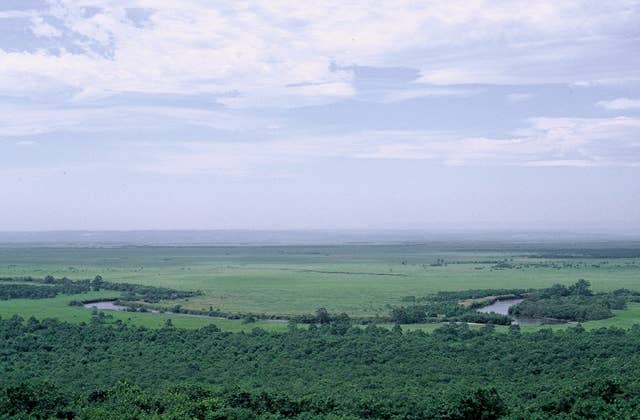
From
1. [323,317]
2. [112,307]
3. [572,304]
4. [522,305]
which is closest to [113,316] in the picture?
[112,307]

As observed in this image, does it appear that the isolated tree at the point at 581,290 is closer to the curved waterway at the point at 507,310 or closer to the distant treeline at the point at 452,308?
the distant treeline at the point at 452,308

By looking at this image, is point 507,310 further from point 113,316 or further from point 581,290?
point 113,316

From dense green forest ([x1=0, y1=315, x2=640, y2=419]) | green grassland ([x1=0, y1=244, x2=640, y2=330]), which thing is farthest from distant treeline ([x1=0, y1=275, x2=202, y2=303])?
dense green forest ([x1=0, y1=315, x2=640, y2=419])

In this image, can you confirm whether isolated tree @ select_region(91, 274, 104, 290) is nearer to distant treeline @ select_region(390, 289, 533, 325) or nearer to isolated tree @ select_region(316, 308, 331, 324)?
isolated tree @ select_region(316, 308, 331, 324)

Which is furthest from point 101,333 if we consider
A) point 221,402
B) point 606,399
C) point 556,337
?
point 606,399

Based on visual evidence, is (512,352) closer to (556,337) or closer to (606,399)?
(556,337)

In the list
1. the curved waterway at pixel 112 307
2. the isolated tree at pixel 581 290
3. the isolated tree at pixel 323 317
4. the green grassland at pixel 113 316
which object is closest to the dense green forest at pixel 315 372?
the green grassland at pixel 113 316
